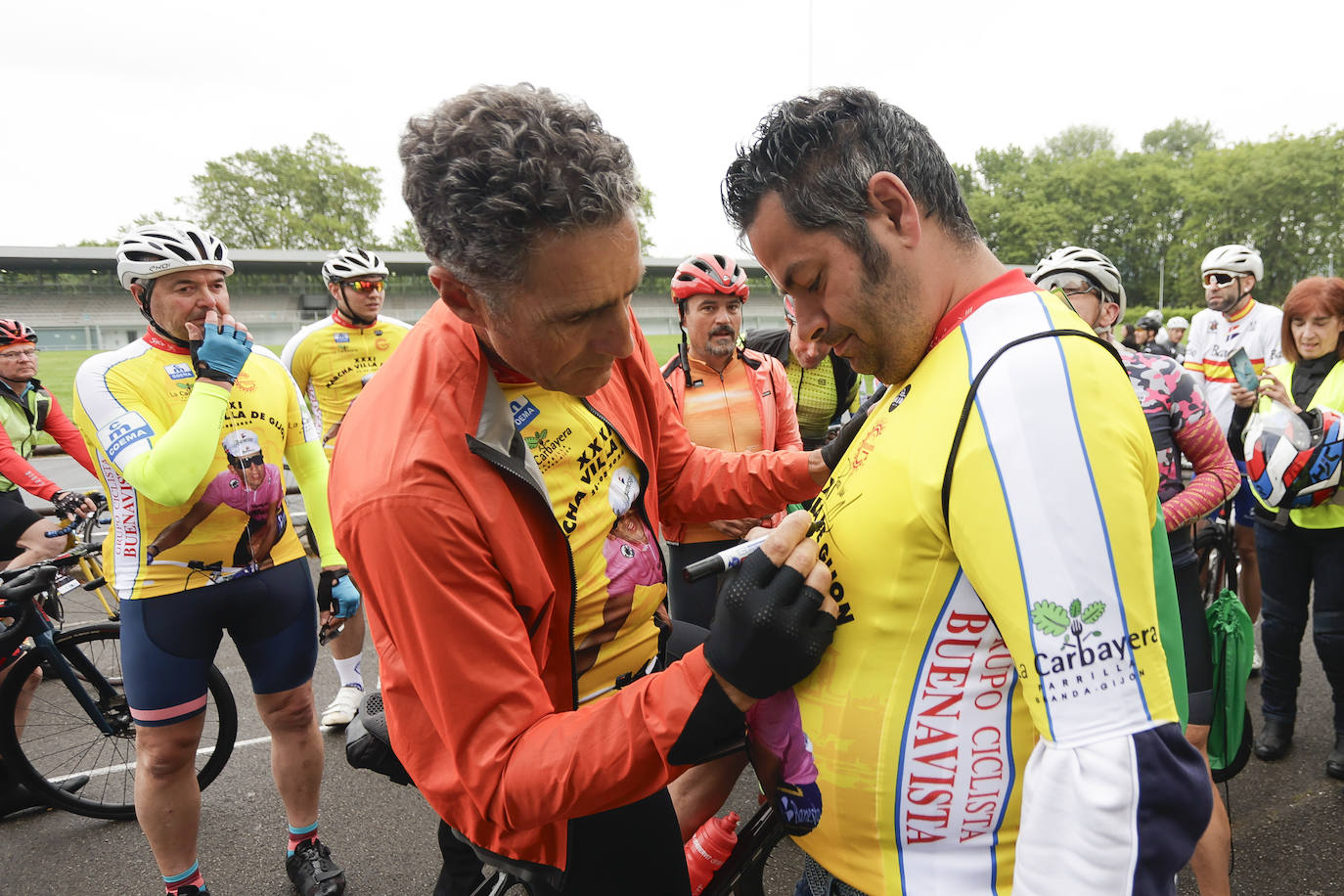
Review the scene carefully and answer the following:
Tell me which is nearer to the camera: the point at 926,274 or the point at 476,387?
the point at 926,274

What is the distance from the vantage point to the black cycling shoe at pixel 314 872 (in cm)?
285

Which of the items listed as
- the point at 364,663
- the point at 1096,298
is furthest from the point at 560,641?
the point at 364,663

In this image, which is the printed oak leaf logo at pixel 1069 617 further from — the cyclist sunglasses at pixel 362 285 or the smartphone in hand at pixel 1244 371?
the cyclist sunglasses at pixel 362 285

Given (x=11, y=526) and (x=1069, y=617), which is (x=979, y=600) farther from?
(x=11, y=526)

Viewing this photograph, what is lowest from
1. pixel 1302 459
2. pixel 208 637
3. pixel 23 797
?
pixel 23 797

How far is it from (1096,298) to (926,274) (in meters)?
2.42

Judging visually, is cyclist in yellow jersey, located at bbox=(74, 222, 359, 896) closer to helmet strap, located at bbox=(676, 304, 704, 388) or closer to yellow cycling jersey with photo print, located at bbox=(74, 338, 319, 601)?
yellow cycling jersey with photo print, located at bbox=(74, 338, 319, 601)

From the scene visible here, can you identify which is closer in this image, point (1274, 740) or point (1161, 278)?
point (1274, 740)

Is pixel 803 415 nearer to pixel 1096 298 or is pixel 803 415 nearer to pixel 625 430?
pixel 1096 298

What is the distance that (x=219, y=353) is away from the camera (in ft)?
8.68

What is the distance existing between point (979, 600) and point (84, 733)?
15.8 ft

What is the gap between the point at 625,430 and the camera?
177 cm

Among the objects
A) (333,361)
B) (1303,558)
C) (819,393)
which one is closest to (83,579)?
(333,361)

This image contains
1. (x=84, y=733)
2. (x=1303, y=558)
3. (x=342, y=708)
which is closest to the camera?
(x=1303, y=558)
